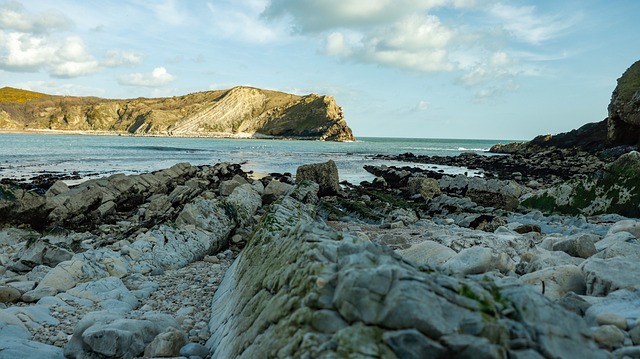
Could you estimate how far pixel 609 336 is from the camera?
245 cm

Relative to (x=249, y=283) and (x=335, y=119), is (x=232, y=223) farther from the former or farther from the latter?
(x=335, y=119)

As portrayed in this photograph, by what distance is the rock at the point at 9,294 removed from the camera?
17.3ft

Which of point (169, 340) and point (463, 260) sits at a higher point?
point (463, 260)

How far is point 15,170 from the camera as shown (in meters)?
27.3

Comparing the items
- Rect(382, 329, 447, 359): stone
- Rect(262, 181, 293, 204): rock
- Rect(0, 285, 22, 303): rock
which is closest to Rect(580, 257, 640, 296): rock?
Rect(382, 329, 447, 359): stone

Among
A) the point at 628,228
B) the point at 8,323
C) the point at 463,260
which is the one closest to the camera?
the point at 8,323

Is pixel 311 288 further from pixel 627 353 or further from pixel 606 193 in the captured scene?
pixel 606 193

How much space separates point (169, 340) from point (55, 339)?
1.29m

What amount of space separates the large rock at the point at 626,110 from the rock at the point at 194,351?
40.8m

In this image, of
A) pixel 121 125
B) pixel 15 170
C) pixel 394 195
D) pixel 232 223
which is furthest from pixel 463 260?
pixel 121 125

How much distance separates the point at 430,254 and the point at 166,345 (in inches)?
122

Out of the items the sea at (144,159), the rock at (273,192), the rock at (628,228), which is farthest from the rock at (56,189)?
the rock at (628,228)

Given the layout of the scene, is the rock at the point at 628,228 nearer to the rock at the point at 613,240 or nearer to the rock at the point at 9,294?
the rock at the point at 613,240

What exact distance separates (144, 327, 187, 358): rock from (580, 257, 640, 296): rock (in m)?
3.50
